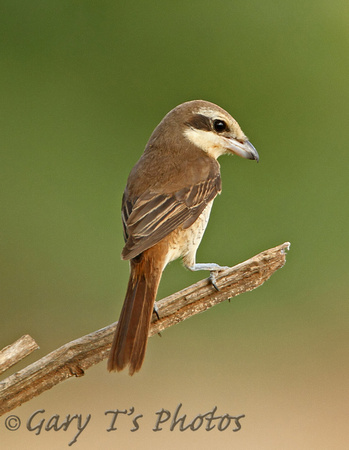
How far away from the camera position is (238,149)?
3.24 m

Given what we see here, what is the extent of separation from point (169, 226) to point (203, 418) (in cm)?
80

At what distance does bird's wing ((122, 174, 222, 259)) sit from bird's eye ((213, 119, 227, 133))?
10.2 inches

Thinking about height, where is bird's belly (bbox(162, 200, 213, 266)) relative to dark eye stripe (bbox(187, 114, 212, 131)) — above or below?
below

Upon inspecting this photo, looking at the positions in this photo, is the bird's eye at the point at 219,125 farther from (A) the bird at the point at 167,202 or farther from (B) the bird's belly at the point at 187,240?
(B) the bird's belly at the point at 187,240

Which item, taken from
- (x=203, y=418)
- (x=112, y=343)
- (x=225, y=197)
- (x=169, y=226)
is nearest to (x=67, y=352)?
(x=112, y=343)

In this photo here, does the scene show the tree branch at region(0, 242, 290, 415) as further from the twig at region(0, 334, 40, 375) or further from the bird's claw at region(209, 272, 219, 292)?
the twig at region(0, 334, 40, 375)

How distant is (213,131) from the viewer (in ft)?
10.7

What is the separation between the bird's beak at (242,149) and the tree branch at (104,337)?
64 centimetres

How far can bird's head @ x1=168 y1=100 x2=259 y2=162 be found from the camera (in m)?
3.25

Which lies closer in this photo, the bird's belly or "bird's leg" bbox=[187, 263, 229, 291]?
"bird's leg" bbox=[187, 263, 229, 291]

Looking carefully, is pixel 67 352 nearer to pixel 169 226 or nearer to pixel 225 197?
pixel 169 226

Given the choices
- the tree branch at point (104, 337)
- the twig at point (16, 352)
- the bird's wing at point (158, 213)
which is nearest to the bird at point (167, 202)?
the bird's wing at point (158, 213)

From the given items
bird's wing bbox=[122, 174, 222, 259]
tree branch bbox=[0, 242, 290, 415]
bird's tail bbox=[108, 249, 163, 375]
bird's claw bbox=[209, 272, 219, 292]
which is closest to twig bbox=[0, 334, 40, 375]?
tree branch bbox=[0, 242, 290, 415]

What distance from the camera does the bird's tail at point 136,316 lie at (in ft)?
7.36
